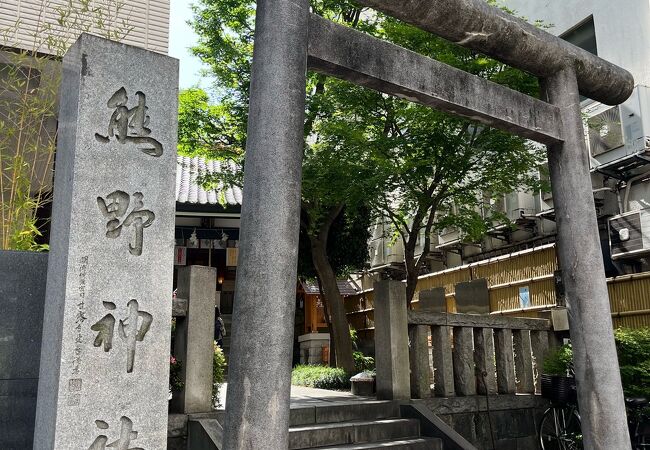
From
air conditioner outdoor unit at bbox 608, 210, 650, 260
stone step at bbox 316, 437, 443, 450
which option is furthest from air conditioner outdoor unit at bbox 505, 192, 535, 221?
stone step at bbox 316, 437, 443, 450

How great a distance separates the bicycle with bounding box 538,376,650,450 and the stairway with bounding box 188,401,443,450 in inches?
101

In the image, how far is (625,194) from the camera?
54.5 ft

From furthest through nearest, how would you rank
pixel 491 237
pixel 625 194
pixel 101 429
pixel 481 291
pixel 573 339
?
pixel 491 237 < pixel 625 194 < pixel 481 291 < pixel 573 339 < pixel 101 429

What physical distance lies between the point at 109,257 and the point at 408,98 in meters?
2.90

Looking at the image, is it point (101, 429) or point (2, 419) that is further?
point (2, 419)

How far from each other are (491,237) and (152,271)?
19.3m

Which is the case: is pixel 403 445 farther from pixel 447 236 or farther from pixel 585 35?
pixel 447 236

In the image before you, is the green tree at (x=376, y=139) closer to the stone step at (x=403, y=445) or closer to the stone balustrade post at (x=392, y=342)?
the stone balustrade post at (x=392, y=342)

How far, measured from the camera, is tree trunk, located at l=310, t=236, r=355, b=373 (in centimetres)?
1502

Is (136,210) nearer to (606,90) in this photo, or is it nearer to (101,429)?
(101,429)

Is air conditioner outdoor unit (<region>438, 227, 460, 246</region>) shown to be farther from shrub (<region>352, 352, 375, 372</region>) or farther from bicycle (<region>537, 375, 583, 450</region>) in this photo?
bicycle (<region>537, 375, 583, 450</region>)

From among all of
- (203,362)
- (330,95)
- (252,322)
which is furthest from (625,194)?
(252,322)

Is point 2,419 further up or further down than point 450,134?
further down

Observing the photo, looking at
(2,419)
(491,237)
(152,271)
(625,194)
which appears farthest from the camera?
(491,237)
